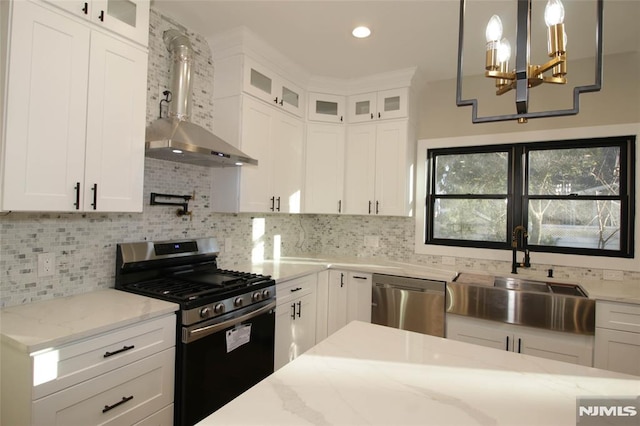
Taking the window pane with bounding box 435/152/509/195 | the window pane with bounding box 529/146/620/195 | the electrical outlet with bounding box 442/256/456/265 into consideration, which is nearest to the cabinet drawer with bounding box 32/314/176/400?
the electrical outlet with bounding box 442/256/456/265

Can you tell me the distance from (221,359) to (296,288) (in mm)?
931

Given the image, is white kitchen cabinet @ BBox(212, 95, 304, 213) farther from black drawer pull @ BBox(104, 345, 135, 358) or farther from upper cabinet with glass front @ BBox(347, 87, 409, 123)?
black drawer pull @ BBox(104, 345, 135, 358)

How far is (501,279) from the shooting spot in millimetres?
2977

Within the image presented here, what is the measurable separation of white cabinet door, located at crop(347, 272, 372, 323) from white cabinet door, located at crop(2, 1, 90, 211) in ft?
7.37

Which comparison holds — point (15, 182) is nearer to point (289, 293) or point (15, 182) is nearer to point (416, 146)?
point (289, 293)

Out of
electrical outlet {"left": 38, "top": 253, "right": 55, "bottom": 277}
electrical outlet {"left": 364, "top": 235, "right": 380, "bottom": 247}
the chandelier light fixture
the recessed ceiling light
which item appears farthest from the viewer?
electrical outlet {"left": 364, "top": 235, "right": 380, "bottom": 247}

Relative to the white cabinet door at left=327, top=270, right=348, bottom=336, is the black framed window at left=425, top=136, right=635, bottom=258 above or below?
above

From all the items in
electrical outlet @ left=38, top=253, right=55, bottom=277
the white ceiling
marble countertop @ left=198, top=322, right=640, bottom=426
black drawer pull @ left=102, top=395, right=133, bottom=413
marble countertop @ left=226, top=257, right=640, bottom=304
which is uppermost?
the white ceiling

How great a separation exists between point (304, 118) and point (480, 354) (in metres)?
2.76

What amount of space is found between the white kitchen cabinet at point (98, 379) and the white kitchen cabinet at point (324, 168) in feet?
6.57

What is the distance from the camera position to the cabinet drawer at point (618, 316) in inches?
89.7

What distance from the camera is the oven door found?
6.18 ft

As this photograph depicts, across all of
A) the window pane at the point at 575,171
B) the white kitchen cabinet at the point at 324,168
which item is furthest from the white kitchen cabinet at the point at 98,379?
the window pane at the point at 575,171

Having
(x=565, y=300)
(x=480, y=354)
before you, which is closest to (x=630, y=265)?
(x=565, y=300)
